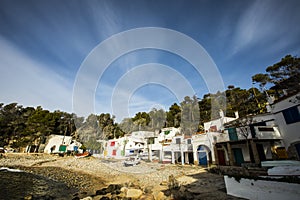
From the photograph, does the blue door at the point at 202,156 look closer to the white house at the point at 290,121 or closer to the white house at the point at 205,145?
the white house at the point at 205,145

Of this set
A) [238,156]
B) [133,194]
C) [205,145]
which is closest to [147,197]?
[133,194]

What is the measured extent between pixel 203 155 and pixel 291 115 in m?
9.78

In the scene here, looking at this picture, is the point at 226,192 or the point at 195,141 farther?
the point at 195,141

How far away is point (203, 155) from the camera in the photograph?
1856cm

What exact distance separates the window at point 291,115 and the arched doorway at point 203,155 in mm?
8093

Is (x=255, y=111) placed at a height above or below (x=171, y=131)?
above

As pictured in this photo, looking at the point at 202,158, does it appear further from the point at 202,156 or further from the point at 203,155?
the point at 203,155

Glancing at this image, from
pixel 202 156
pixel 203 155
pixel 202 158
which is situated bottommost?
pixel 202 158

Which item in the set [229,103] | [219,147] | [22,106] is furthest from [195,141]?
[22,106]

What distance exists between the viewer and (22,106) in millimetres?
46656

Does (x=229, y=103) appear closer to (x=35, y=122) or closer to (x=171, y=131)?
(x=171, y=131)

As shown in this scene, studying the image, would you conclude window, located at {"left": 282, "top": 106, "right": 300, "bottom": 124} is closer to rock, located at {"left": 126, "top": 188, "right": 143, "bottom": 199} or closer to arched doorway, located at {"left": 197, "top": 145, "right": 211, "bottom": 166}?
arched doorway, located at {"left": 197, "top": 145, "right": 211, "bottom": 166}

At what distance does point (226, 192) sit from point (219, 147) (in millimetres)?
9815

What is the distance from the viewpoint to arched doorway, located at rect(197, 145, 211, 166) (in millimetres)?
17609
